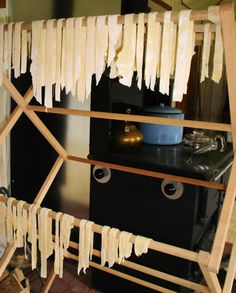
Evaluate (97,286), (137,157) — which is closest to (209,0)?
(137,157)

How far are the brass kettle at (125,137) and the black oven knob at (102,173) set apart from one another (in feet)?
0.43

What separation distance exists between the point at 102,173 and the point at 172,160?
1.16 ft

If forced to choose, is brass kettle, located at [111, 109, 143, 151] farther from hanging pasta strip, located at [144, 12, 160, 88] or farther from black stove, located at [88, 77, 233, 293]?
hanging pasta strip, located at [144, 12, 160, 88]

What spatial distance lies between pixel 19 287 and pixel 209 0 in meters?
3.28

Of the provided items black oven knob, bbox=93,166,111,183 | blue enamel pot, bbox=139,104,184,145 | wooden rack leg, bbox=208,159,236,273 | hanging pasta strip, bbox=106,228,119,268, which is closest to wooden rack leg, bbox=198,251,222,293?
wooden rack leg, bbox=208,159,236,273

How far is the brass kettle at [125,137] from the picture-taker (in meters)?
1.56

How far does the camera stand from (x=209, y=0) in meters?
3.32

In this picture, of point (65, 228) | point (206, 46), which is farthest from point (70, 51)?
point (65, 228)

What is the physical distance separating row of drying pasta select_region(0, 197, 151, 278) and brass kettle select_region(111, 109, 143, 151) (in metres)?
0.60

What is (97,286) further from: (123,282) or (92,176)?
(92,176)

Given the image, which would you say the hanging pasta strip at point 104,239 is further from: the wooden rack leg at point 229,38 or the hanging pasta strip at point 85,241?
the wooden rack leg at point 229,38

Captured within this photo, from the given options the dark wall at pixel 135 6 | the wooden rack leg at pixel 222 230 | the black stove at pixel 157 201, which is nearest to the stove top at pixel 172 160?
the black stove at pixel 157 201

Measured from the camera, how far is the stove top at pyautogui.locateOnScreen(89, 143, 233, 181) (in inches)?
53.3

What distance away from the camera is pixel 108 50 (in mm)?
875
